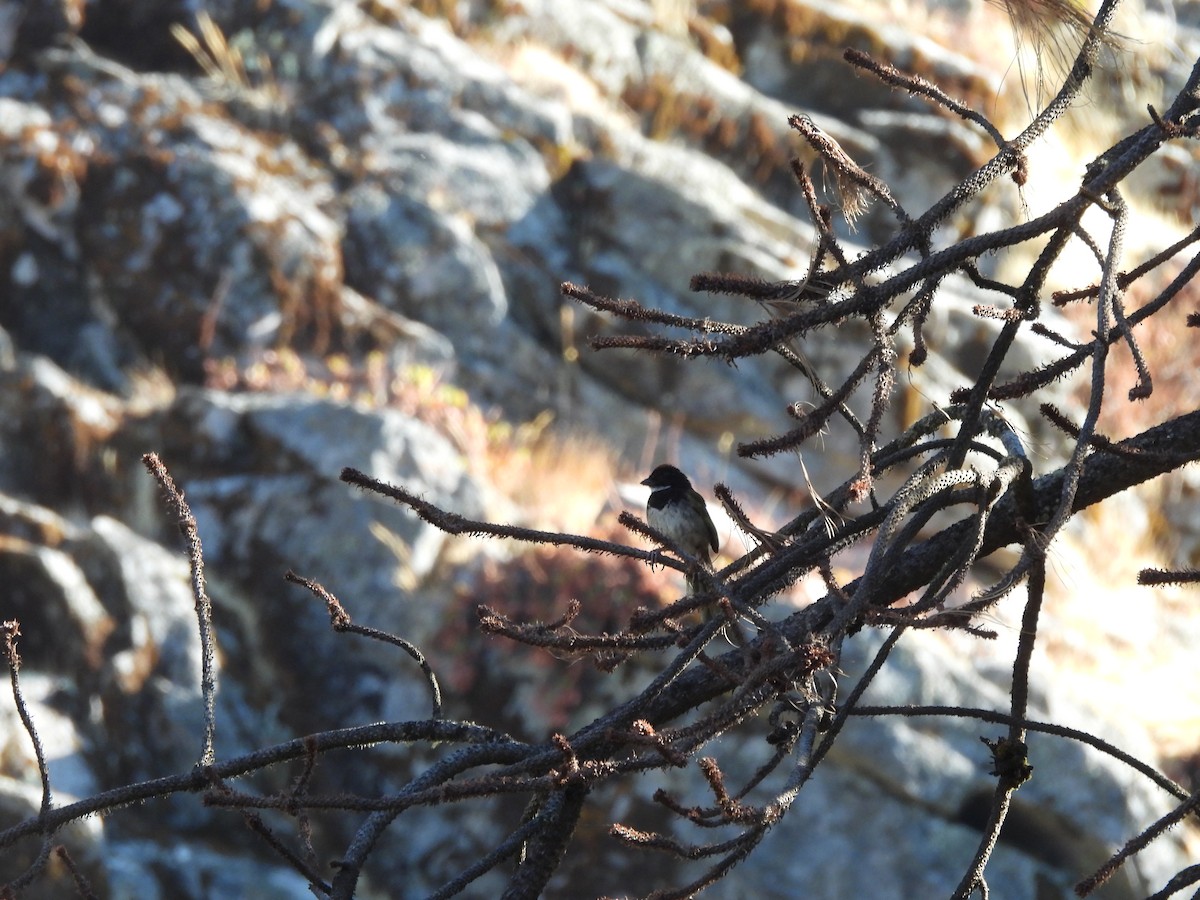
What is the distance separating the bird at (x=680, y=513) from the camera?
589cm

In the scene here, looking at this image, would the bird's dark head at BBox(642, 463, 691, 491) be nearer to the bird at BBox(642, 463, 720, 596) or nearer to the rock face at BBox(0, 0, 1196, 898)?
the bird at BBox(642, 463, 720, 596)

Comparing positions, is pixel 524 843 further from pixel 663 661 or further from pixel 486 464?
pixel 486 464

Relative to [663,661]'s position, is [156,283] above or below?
above

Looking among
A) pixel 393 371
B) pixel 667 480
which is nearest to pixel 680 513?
pixel 667 480

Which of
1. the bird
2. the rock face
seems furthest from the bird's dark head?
the rock face

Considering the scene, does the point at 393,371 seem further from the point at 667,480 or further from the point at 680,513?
the point at 680,513

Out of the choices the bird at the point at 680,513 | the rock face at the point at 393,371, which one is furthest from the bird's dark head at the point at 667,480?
the rock face at the point at 393,371

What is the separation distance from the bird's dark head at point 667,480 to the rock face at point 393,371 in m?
1.69

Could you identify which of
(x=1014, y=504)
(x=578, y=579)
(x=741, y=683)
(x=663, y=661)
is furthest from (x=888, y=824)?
(x=741, y=683)

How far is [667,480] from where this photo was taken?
628 cm

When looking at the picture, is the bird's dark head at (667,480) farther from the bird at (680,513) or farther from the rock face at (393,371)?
the rock face at (393,371)

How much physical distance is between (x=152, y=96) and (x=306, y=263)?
2.27 meters

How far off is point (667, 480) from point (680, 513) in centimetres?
28

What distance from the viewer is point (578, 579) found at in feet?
26.2
